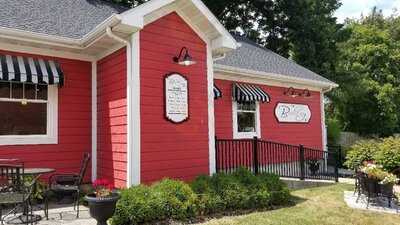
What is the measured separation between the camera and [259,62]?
1393 centimetres

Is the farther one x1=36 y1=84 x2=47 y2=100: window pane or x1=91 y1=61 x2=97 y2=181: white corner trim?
x1=91 y1=61 x2=97 y2=181: white corner trim

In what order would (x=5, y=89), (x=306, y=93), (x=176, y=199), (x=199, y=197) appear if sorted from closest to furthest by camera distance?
(x=176, y=199) < (x=199, y=197) < (x=5, y=89) < (x=306, y=93)

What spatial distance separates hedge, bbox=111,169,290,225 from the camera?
627 centimetres

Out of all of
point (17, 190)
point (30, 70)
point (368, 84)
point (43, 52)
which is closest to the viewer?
point (17, 190)

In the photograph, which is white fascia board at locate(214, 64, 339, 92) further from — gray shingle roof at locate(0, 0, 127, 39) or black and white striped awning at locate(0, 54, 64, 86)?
black and white striped awning at locate(0, 54, 64, 86)

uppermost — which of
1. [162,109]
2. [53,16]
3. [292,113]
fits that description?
[53,16]

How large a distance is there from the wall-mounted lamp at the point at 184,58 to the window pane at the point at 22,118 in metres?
3.11

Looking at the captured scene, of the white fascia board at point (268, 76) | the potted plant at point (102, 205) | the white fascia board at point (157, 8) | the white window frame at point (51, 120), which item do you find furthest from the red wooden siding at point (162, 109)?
the white fascia board at point (268, 76)

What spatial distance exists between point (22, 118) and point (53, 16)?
2866mm

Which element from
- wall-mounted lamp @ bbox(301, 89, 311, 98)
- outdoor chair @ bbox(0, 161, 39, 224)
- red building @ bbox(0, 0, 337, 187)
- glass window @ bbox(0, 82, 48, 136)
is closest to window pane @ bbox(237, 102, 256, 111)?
wall-mounted lamp @ bbox(301, 89, 311, 98)

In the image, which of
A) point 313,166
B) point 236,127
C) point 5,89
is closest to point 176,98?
point 5,89

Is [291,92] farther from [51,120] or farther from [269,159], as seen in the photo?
[51,120]

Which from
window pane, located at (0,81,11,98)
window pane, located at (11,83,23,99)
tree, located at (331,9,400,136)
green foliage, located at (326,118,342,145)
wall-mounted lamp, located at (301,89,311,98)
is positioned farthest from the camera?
tree, located at (331,9,400,136)

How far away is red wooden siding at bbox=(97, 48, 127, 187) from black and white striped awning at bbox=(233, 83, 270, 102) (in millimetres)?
4433
